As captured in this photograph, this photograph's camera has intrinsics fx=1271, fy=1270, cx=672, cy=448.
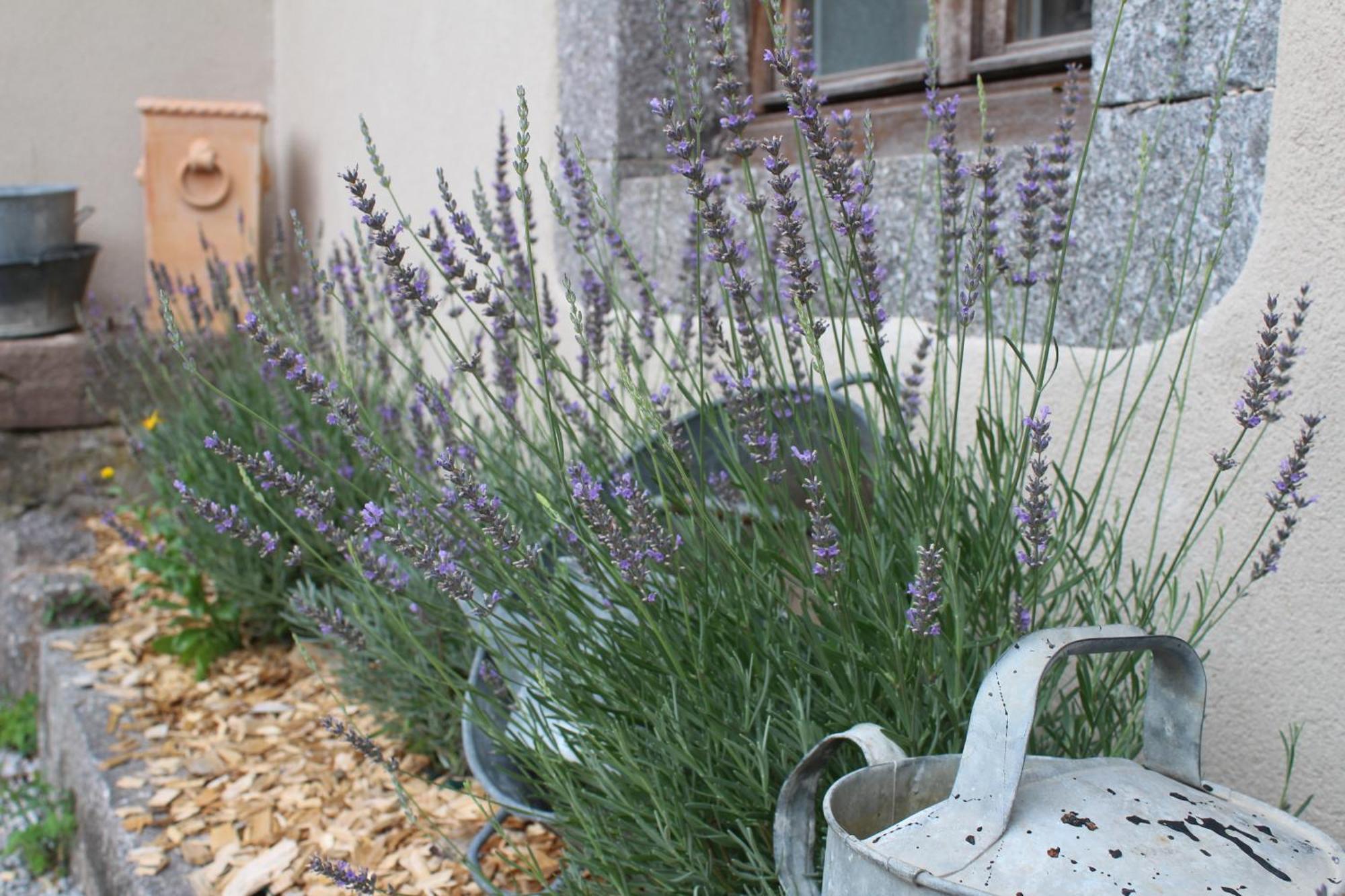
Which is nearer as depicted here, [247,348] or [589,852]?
[589,852]

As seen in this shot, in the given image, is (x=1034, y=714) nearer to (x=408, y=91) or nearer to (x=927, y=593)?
(x=927, y=593)

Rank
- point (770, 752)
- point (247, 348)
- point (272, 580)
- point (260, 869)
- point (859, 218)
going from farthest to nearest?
point (247, 348) < point (272, 580) < point (260, 869) < point (770, 752) < point (859, 218)

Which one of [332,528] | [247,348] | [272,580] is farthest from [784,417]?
[247,348]

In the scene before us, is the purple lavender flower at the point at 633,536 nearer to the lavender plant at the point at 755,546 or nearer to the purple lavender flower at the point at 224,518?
the lavender plant at the point at 755,546

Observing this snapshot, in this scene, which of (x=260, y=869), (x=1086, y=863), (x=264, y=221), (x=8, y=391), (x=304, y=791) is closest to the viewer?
(x=1086, y=863)

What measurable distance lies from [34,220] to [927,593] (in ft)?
15.9

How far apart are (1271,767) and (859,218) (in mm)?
1232

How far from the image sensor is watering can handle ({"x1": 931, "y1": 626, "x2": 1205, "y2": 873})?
1162 mm

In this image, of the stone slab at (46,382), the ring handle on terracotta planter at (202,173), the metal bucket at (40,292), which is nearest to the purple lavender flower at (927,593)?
the stone slab at (46,382)

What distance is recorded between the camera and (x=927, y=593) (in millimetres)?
1354

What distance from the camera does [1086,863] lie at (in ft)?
3.66

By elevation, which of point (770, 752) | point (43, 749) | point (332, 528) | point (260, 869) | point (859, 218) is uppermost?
point (859, 218)

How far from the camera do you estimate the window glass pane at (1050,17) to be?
2.57 meters

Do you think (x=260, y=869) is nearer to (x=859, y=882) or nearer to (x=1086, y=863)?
(x=859, y=882)
